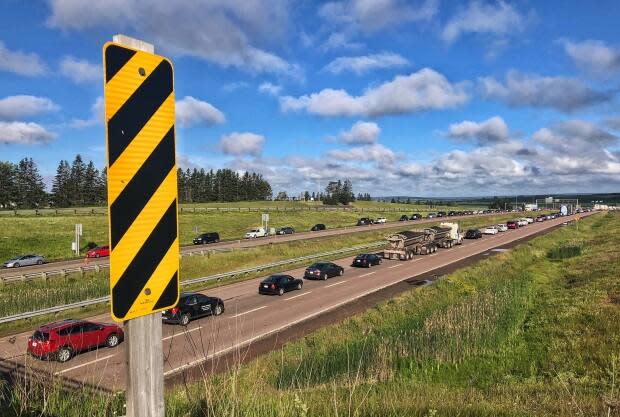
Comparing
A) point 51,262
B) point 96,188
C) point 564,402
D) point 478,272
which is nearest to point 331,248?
point 478,272

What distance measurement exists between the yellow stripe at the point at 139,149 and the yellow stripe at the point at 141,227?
0.61 feet

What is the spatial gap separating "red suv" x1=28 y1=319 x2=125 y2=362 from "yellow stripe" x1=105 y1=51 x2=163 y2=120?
48.4 feet

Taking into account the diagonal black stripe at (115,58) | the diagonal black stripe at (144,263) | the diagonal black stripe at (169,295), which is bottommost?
the diagonal black stripe at (169,295)

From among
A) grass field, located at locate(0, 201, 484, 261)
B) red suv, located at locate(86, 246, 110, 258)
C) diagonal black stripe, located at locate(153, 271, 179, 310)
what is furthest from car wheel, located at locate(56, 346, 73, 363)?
red suv, located at locate(86, 246, 110, 258)

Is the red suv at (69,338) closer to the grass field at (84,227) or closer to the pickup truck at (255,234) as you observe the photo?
the grass field at (84,227)

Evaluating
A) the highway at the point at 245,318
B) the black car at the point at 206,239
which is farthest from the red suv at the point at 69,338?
the black car at the point at 206,239

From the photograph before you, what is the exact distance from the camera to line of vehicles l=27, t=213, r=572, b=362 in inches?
614

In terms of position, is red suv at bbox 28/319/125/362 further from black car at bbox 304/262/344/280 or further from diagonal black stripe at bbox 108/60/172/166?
black car at bbox 304/262/344/280

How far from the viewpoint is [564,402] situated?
7270mm

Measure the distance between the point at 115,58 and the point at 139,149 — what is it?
503mm

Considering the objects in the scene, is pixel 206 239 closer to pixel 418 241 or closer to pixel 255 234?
→ pixel 255 234

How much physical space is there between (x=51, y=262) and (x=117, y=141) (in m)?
49.6

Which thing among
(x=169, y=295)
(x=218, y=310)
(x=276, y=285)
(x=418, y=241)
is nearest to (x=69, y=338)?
(x=218, y=310)

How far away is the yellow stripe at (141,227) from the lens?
7.55ft
